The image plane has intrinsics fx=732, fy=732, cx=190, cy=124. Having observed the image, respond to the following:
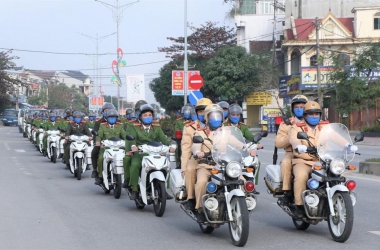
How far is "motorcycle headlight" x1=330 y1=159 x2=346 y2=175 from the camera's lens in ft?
28.4

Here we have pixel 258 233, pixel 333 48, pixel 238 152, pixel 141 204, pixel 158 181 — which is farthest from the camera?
pixel 333 48

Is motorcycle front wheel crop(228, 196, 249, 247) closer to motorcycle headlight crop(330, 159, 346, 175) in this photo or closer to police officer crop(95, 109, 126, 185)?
motorcycle headlight crop(330, 159, 346, 175)

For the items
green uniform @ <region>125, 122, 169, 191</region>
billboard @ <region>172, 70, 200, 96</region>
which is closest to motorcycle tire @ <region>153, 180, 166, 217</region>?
green uniform @ <region>125, 122, 169, 191</region>

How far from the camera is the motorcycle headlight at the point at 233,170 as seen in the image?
8.55 meters

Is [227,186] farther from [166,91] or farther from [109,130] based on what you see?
[166,91]

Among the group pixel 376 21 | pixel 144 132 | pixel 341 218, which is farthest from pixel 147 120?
pixel 376 21

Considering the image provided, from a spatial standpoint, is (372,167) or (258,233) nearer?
(258,233)

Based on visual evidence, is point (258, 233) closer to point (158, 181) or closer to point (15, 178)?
point (158, 181)

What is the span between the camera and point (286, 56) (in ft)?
203

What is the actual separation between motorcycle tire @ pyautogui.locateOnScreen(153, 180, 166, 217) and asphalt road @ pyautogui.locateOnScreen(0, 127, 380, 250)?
114 mm

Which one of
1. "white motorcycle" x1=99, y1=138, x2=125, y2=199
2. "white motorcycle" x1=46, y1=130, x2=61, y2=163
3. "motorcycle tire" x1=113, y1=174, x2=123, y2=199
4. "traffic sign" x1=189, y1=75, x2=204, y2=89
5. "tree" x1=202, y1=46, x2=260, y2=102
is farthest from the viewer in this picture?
"tree" x1=202, y1=46, x2=260, y2=102

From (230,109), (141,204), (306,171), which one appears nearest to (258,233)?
(306,171)

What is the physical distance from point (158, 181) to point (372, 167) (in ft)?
29.5

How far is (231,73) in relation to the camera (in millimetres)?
58250
